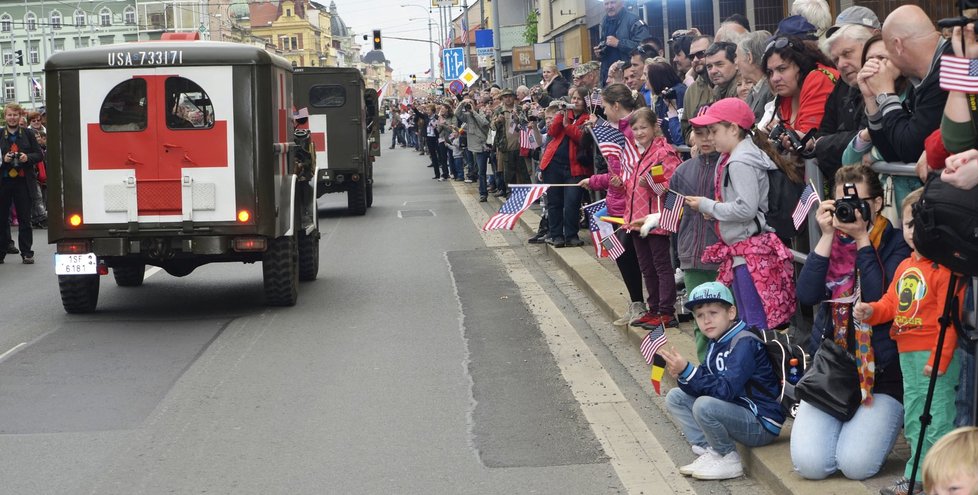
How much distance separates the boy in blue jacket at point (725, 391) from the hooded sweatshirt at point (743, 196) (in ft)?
3.42

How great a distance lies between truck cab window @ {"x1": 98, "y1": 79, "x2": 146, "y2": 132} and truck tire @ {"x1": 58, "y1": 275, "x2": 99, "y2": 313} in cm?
144

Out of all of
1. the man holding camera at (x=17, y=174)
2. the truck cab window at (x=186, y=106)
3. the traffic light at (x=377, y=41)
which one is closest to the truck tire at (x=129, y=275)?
the truck cab window at (x=186, y=106)

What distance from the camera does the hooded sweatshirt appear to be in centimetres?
725

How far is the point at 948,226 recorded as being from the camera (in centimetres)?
454

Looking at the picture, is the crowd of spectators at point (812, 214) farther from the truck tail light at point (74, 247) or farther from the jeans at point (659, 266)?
the truck tail light at point (74, 247)

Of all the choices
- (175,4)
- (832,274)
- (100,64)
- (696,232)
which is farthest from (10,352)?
(175,4)

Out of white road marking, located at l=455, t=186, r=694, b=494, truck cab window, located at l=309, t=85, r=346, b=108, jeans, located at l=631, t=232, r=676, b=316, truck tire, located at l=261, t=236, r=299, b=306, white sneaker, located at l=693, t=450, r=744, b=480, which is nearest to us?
white sneaker, located at l=693, t=450, r=744, b=480

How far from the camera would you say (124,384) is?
8.96 meters

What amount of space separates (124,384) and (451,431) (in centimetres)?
277

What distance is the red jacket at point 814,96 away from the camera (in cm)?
743

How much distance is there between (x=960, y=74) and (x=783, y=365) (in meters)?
2.14

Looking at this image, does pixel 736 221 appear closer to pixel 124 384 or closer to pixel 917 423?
pixel 917 423

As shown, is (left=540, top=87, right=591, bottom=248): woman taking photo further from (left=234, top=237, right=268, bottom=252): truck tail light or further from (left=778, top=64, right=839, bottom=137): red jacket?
(left=778, top=64, right=839, bottom=137): red jacket

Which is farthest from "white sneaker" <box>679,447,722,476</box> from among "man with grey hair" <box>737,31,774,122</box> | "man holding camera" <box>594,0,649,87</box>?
"man holding camera" <box>594,0,649,87</box>
